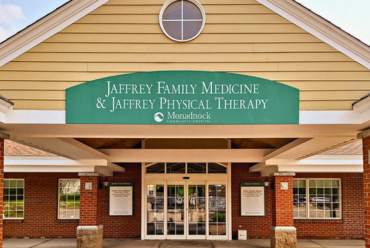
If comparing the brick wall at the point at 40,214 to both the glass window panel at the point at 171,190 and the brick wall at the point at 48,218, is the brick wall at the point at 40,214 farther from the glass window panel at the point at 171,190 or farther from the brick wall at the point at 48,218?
the glass window panel at the point at 171,190

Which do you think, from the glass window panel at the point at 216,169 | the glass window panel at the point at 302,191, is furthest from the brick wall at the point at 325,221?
the glass window panel at the point at 302,191

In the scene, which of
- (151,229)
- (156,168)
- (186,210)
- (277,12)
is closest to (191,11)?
(277,12)

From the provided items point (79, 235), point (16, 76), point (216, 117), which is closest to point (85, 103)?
point (16, 76)

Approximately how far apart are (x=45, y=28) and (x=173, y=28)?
1.96 meters

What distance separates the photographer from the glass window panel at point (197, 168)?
15562mm

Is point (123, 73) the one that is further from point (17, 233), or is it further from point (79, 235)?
point (17, 233)

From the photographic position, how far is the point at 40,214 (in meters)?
15.9

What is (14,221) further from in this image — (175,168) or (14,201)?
(175,168)

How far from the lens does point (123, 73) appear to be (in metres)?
6.29

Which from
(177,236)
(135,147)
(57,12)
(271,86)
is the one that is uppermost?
(57,12)

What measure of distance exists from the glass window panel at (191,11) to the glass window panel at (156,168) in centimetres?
974

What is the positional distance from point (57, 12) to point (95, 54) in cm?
84

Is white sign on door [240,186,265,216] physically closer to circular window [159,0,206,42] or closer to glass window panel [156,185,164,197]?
glass window panel [156,185,164,197]

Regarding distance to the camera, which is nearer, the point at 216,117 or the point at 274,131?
the point at 216,117
